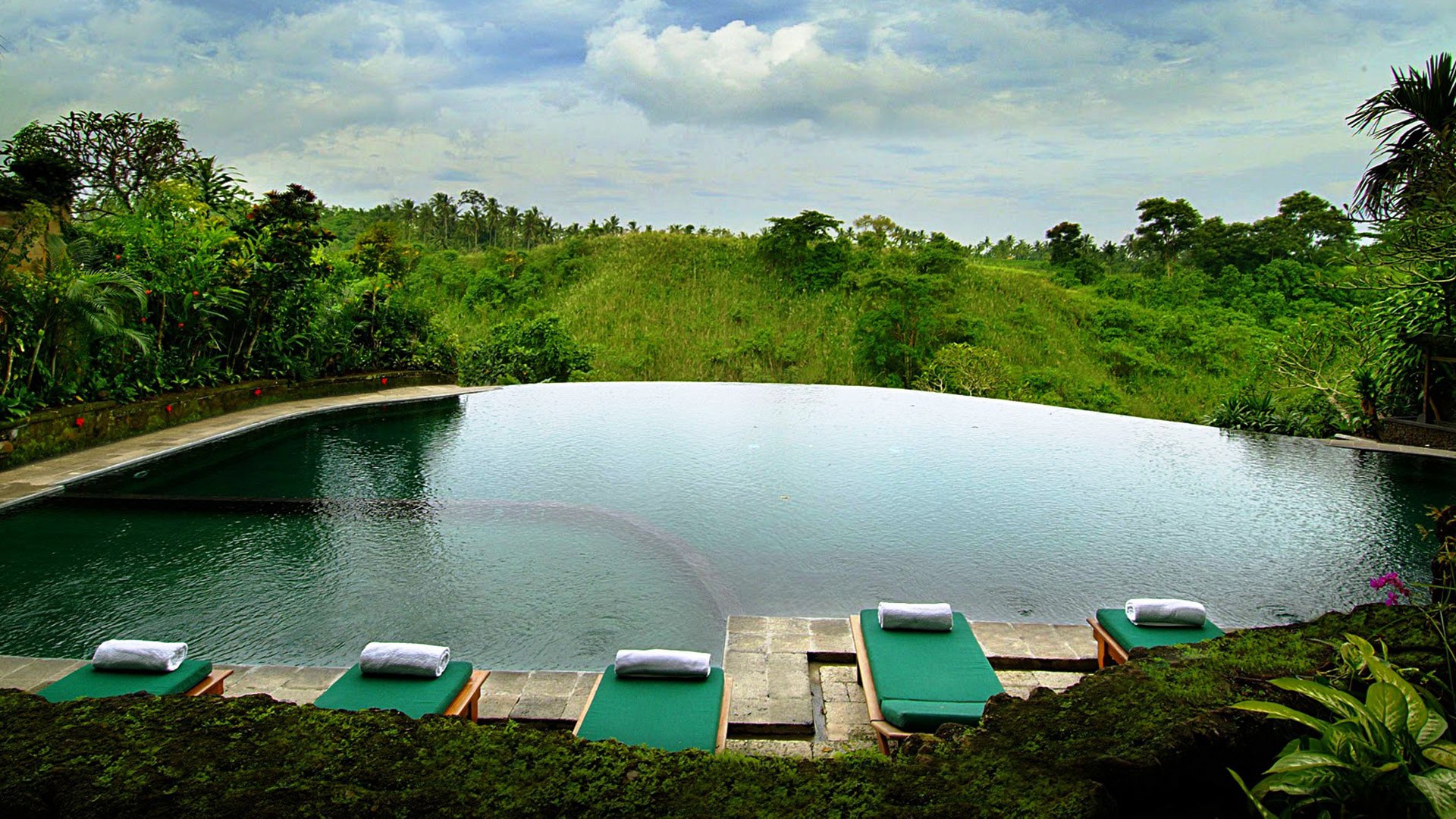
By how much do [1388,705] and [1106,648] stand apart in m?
1.66

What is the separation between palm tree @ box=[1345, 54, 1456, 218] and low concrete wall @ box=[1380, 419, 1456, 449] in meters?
2.26

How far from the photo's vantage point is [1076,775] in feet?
5.02

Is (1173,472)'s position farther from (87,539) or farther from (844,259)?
(844,259)

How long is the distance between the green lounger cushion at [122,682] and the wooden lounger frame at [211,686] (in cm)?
2

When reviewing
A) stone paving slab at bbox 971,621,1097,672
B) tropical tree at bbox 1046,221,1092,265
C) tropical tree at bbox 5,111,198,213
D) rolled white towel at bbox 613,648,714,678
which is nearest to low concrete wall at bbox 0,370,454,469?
tropical tree at bbox 5,111,198,213

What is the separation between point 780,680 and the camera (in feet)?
9.84

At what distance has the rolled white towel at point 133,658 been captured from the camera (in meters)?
2.54

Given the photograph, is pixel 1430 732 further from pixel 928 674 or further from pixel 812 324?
pixel 812 324

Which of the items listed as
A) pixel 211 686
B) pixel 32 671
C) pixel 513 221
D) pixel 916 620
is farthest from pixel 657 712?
pixel 513 221

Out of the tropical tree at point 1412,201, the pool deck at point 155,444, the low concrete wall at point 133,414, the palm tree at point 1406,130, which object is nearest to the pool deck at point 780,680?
the pool deck at point 155,444

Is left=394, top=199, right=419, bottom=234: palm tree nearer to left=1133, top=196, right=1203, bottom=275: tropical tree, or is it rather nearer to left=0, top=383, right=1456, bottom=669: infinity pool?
left=0, top=383, right=1456, bottom=669: infinity pool

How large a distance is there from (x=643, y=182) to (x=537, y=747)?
2128cm

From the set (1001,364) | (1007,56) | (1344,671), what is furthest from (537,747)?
(1007,56)

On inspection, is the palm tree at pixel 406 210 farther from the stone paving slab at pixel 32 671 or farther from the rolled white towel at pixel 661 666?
the rolled white towel at pixel 661 666
